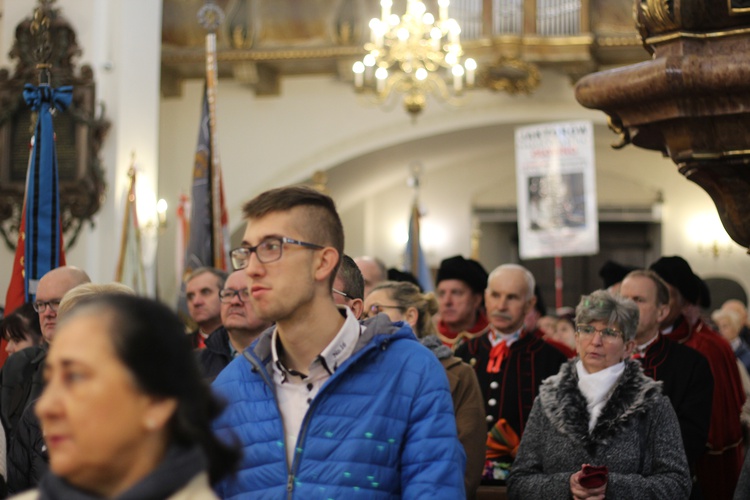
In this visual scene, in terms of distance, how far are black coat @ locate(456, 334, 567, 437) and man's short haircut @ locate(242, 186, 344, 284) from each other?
8.03ft

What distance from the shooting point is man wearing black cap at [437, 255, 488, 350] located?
6.31 m

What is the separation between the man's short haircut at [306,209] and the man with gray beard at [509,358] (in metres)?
2.30

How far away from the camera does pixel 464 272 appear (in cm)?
631

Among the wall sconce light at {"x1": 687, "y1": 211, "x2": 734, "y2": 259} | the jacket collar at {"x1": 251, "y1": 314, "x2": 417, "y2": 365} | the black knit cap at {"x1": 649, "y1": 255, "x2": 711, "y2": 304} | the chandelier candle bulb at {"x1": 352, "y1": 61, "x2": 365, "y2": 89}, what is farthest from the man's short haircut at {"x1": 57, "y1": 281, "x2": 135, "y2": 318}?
the wall sconce light at {"x1": 687, "y1": 211, "x2": 734, "y2": 259}

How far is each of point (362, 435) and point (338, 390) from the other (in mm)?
121

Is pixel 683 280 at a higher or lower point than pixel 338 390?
higher

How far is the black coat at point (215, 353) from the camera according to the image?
4.73 m

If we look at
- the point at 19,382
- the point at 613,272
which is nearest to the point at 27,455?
the point at 19,382

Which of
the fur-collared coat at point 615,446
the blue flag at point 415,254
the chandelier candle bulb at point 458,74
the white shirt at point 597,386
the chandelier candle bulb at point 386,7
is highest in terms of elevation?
the chandelier candle bulb at point 386,7

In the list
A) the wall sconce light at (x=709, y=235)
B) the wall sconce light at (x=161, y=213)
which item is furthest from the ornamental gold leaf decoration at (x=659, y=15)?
the wall sconce light at (x=709, y=235)

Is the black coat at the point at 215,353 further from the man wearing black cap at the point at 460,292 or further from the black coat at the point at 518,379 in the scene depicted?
the man wearing black cap at the point at 460,292

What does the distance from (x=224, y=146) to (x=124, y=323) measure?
14637 mm

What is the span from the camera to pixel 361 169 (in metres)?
16.8

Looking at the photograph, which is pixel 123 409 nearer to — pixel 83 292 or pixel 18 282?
pixel 83 292
